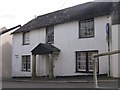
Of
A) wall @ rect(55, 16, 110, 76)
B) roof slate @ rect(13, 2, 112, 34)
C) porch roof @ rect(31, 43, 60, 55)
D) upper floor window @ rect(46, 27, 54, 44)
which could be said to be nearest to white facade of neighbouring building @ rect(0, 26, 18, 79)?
roof slate @ rect(13, 2, 112, 34)

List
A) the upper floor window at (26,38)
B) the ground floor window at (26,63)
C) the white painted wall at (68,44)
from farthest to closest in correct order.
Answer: the upper floor window at (26,38) → the ground floor window at (26,63) → the white painted wall at (68,44)

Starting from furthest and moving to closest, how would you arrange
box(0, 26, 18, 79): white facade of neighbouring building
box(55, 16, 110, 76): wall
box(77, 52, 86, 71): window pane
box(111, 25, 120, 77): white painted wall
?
box(0, 26, 18, 79): white facade of neighbouring building < box(77, 52, 86, 71): window pane < box(55, 16, 110, 76): wall < box(111, 25, 120, 77): white painted wall

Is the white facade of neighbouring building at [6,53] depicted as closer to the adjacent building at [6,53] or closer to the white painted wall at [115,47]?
the adjacent building at [6,53]

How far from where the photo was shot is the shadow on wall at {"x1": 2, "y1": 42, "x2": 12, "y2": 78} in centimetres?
3060

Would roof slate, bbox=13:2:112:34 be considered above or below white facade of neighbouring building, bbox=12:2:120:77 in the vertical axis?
above

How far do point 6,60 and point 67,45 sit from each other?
11795mm

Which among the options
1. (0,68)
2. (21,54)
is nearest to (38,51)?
(21,54)

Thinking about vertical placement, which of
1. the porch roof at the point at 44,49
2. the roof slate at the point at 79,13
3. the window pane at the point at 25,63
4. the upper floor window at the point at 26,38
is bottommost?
the window pane at the point at 25,63

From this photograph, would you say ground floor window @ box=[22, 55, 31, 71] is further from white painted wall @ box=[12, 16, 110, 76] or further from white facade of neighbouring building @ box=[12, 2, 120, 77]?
white painted wall @ box=[12, 16, 110, 76]

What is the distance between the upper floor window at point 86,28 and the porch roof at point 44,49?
2780 mm

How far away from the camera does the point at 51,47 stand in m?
22.4

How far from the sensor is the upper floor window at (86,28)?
20.1 m

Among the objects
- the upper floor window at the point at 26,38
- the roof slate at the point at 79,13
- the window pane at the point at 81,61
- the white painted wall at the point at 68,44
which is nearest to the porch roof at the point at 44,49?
the white painted wall at the point at 68,44

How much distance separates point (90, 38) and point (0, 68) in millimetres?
14081
